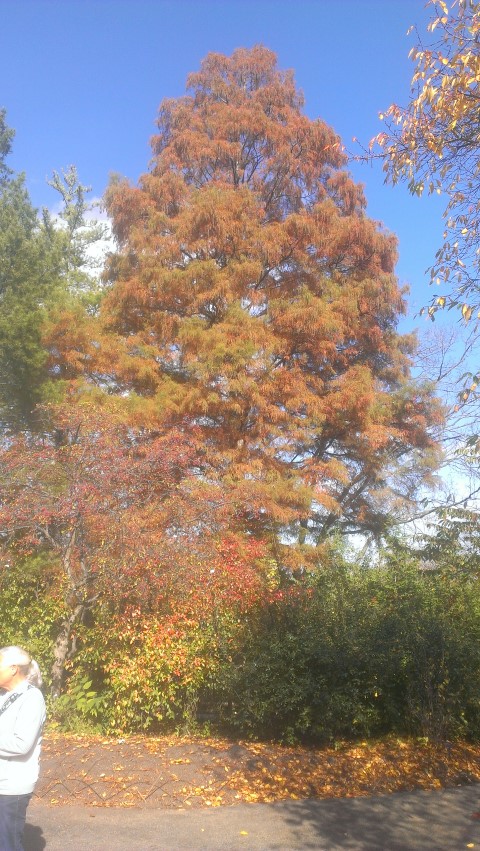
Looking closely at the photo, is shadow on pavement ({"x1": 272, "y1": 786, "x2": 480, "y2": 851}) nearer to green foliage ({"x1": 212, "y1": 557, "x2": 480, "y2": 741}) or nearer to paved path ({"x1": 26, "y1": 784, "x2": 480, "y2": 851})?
paved path ({"x1": 26, "y1": 784, "x2": 480, "y2": 851})

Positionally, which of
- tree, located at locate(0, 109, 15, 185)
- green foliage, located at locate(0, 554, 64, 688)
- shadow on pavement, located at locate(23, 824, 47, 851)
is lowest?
shadow on pavement, located at locate(23, 824, 47, 851)

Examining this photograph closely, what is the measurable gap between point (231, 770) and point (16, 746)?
306cm

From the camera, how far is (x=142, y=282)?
1239cm

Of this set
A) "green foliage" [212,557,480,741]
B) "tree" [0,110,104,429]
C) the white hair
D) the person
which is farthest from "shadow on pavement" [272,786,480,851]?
"tree" [0,110,104,429]

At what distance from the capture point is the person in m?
3.41

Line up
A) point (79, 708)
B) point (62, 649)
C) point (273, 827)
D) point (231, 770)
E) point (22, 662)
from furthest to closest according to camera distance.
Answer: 1. point (62, 649)
2. point (79, 708)
3. point (231, 770)
4. point (273, 827)
5. point (22, 662)

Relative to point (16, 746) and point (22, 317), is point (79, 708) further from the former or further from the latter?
point (22, 317)

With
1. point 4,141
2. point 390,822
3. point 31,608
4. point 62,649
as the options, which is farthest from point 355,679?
point 4,141

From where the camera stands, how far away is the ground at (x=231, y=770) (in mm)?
5449

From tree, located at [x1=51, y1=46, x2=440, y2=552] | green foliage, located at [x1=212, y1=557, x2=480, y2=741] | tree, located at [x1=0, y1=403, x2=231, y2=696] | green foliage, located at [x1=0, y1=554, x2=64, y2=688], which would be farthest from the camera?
tree, located at [x1=51, y1=46, x2=440, y2=552]

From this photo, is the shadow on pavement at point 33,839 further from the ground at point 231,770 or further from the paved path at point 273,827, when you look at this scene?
the ground at point 231,770

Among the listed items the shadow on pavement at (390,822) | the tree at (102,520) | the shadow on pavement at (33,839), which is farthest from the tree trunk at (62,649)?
the shadow on pavement at (390,822)

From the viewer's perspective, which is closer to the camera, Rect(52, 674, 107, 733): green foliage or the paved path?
the paved path

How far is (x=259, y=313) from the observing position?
13289mm
